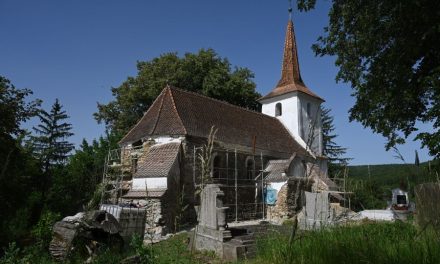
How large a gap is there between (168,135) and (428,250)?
17495mm

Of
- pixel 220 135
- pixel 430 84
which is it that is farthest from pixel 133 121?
pixel 430 84

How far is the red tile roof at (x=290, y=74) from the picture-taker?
32.2m

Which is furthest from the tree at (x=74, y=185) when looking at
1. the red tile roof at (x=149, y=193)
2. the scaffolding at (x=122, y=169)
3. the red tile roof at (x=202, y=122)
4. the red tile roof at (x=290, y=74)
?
the red tile roof at (x=290, y=74)

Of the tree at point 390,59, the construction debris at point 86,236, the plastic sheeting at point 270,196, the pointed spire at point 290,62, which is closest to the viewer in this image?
the construction debris at point 86,236

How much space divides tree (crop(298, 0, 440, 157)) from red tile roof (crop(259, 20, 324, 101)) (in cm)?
1691

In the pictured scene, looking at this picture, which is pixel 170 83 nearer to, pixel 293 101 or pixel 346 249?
pixel 293 101

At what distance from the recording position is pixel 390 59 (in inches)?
479

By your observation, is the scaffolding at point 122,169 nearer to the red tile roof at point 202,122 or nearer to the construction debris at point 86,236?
the red tile roof at point 202,122

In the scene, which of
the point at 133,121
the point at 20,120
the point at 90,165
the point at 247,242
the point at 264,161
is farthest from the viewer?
the point at 133,121

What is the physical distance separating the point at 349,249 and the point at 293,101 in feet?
92.0

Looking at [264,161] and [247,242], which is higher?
[264,161]

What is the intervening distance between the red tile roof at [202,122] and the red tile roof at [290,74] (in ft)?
15.4

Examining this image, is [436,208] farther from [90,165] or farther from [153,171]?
[90,165]

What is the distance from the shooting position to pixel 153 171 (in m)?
18.2
